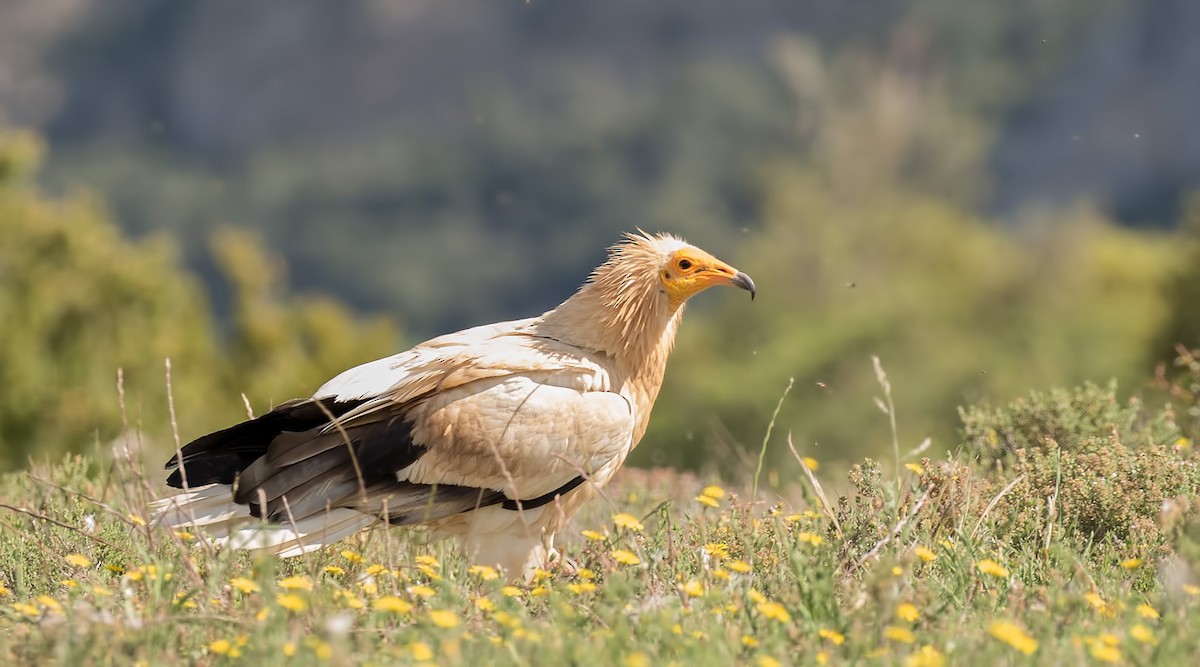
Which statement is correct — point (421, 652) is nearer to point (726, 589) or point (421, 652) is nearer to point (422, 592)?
point (422, 592)

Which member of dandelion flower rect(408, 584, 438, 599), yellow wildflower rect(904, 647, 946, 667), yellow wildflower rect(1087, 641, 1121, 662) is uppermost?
dandelion flower rect(408, 584, 438, 599)

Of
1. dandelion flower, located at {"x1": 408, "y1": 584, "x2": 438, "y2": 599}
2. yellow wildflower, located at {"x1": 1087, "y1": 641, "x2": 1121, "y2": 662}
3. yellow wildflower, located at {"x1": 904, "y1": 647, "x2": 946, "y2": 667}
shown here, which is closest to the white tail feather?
dandelion flower, located at {"x1": 408, "y1": 584, "x2": 438, "y2": 599}

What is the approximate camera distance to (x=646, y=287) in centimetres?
541

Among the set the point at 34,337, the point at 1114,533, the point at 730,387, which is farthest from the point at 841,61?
the point at 1114,533

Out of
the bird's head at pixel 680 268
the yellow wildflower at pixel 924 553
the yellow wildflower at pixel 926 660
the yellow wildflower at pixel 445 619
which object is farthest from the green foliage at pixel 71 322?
the yellow wildflower at pixel 926 660

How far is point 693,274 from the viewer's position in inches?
213

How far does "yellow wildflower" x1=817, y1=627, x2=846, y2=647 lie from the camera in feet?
10.3

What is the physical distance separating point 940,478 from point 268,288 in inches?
1362

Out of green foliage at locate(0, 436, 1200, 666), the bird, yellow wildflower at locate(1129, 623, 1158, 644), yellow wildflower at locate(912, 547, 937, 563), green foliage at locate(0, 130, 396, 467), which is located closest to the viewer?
yellow wildflower at locate(1129, 623, 1158, 644)

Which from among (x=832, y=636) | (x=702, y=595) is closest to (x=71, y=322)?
(x=702, y=595)

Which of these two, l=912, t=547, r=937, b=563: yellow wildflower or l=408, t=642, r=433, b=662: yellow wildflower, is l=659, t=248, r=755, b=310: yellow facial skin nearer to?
l=912, t=547, r=937, b=563: yellow wildflower

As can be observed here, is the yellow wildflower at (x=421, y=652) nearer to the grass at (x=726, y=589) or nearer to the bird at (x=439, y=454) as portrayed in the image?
the grass at (x=726, y=589)

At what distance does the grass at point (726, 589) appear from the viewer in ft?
10.4

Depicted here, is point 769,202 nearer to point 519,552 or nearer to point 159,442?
point 159,442
